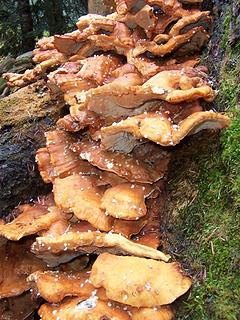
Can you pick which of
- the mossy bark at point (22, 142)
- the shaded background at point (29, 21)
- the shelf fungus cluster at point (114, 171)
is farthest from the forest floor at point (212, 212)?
the shaded background at point (29, 21)

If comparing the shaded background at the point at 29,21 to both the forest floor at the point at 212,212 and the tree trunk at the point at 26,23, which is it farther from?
the forest floor at the point at 212,212

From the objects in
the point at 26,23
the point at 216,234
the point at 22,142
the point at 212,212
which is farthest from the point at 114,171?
the point at 26,23

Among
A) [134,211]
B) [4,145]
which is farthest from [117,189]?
[4,145]

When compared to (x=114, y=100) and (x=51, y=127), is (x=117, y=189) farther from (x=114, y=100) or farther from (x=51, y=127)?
(x=51, y=127)

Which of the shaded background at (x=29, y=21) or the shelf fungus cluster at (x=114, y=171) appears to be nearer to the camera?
the shelf fungus cluster at (x=114, y=171)

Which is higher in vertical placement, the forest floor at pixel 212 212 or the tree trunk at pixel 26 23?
the forest floor at pixel 212 212
